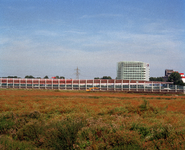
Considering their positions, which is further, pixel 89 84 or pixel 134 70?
pixel 134 70

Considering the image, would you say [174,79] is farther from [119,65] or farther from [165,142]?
[165,142]

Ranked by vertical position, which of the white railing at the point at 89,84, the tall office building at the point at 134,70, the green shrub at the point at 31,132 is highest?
the tall office building at the point at 134,70

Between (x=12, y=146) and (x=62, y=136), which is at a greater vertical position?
(x=62, y=136)

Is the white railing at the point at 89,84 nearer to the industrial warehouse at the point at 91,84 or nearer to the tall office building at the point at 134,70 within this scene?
the industrial warehouse at the point at 91,84

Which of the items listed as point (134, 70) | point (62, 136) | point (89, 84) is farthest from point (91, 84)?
point (134, 70)

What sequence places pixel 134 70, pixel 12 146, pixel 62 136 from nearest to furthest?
pixel 12 146, pixel 62 136, pixel 134 70

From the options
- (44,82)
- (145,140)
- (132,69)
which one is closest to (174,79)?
(132,69)

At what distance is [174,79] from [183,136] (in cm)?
12351

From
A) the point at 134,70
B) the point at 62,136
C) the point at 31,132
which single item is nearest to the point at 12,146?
the point at 62,136

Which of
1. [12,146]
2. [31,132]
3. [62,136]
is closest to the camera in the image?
[12,146]

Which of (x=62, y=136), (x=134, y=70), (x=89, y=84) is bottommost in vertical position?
(x=62, y=136)

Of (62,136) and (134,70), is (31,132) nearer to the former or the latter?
(62,136)

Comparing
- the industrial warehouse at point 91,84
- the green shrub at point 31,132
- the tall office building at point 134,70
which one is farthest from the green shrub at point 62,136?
the tall office building at point 134,70

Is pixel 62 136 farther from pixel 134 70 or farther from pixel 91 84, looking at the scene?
pixel 134 70
